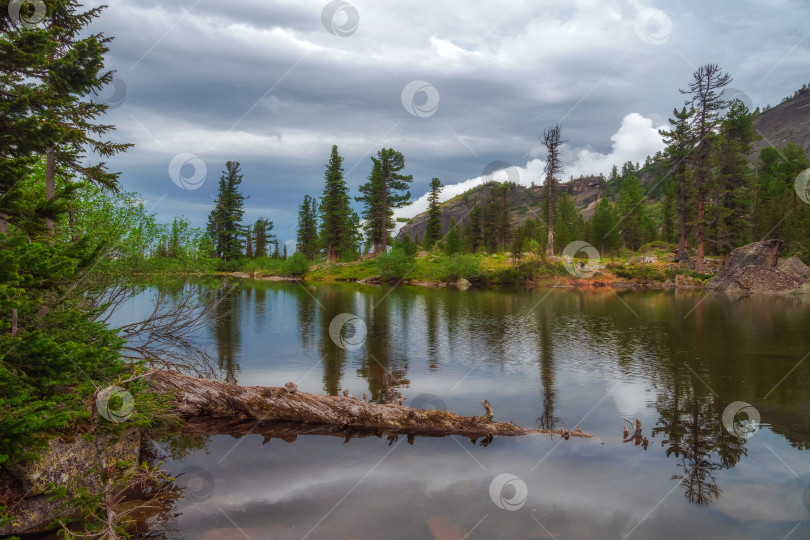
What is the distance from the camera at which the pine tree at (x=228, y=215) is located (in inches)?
3957

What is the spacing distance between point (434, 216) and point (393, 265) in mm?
27108

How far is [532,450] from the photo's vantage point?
534 inches

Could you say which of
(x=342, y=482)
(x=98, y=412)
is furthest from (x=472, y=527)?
(x=98, y=412)

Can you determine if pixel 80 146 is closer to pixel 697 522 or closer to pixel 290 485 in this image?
pixel 290 485

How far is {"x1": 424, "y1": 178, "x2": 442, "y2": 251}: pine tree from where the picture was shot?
101 metres

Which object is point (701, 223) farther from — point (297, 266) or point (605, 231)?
point (297, 266)

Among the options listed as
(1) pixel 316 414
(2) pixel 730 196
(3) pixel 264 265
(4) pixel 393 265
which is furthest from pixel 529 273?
(1) pixel 316 414

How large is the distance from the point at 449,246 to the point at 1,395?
290ft

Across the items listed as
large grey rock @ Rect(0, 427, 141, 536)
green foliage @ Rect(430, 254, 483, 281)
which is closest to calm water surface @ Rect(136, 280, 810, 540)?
large grey rock @ Rect(0, 427, 141, 536)

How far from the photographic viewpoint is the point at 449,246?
9419cm

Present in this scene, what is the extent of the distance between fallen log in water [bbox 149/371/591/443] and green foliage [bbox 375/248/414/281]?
68468 millimetres

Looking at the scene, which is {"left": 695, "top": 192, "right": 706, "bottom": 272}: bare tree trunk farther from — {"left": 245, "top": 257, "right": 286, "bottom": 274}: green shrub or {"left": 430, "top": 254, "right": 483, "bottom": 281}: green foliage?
{"left": 245, "top": 257, "right": 286, "bottom": 274}: green shrub

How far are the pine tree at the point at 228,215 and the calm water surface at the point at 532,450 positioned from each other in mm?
73733

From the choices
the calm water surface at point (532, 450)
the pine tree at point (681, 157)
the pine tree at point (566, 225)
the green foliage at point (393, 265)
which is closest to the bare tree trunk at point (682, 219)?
the pine tree at point (681, 157)
